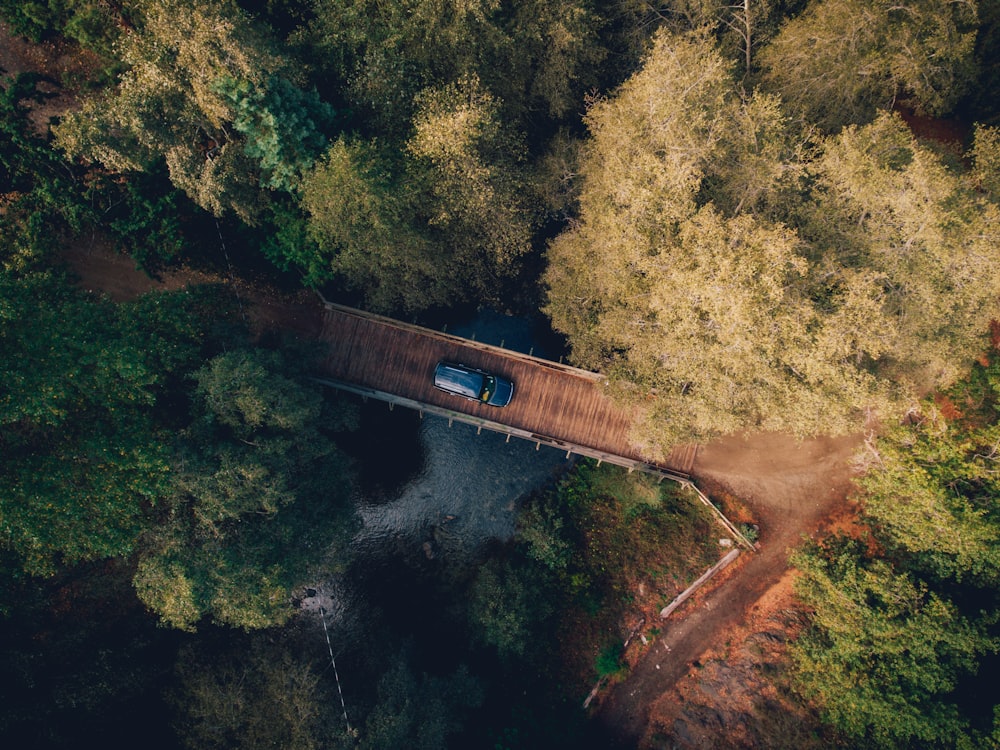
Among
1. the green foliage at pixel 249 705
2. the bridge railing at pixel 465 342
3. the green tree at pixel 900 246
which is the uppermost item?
the green tree at pixel 900 246

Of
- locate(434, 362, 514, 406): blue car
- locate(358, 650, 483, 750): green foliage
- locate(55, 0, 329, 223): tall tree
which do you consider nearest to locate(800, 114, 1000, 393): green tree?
locate(434, 362, 514, 406): blue car

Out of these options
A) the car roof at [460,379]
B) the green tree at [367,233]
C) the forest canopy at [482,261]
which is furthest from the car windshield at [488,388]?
the green tree at [367,233]

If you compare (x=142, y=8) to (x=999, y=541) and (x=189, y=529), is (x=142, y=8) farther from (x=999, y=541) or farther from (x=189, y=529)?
(x=999, y=541)

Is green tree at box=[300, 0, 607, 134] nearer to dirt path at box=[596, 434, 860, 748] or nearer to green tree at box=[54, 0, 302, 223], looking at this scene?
green tree at box=[54, 0, 302, 223]

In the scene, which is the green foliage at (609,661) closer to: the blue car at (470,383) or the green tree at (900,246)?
the blue car at (470,383)

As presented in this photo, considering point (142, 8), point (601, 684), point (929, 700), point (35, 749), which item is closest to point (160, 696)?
point (35, 749)

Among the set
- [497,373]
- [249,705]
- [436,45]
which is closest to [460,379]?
[497,373]
